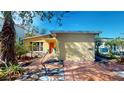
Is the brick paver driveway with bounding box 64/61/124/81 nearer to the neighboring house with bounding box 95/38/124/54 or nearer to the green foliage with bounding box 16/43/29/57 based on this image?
the neighboring house with bounding box 95/38/124/54

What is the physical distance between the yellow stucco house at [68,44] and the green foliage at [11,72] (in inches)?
20.5

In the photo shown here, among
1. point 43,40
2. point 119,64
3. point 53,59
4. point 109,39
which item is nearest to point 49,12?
point 43,40

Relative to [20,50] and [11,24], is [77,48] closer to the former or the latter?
[20,50]

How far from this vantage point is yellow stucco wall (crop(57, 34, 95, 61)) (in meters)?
5.92

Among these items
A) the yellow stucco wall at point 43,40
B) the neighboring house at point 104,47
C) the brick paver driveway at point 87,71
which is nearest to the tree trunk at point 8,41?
the yellow stucco wall at point 43,40

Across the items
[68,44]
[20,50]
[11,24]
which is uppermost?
[11,24]

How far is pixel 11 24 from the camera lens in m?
6.06

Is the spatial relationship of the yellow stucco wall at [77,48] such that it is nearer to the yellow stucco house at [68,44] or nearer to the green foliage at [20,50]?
the yellow stucco house at [68,44]

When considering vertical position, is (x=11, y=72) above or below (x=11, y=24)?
below

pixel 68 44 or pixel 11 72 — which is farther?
pixel 68 44

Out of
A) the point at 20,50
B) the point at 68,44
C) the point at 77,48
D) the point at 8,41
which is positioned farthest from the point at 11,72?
the point at 77,48

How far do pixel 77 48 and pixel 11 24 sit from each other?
1.47 m

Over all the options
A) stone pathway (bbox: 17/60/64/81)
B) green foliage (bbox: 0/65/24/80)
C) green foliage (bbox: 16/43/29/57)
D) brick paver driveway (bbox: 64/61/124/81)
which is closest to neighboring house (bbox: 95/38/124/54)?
brick paver driveway (bbox: 64/61/124/81)

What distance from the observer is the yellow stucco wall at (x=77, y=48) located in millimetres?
5918
